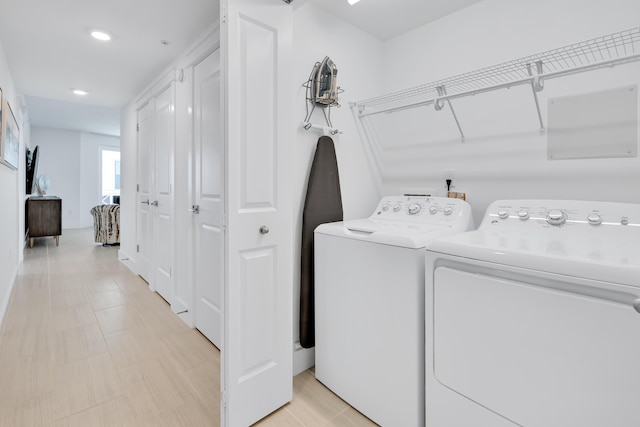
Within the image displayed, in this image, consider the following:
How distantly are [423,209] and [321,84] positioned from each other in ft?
3.19

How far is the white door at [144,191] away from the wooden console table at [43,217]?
9.44ft

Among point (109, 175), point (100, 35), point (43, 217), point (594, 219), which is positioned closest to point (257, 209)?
point (594, 219)

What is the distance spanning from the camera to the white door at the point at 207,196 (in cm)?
211

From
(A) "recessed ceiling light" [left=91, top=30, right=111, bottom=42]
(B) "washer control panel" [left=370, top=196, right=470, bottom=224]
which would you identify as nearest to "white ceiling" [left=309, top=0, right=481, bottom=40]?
(B) "washer control panel" [left=370, top=196, right=470, bottom=224]

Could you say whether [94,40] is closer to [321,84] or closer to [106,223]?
[321,84]

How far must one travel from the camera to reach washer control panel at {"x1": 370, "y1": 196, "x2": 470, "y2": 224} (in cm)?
166

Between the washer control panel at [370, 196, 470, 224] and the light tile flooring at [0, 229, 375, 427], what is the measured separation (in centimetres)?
107

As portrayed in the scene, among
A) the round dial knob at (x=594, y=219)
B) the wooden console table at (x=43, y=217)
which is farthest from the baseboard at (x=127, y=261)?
the round dial knob at (x=594, y=219)

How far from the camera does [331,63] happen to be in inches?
73.3

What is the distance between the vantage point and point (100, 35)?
90.1 inches

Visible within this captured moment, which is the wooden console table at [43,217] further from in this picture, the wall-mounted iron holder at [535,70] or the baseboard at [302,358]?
the wall-mounted iron holder at [535,70]

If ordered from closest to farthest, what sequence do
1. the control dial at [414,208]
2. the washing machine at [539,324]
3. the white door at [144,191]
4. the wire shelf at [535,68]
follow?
1. the washing machine at [539,324]
2. the wire shelf at [535,68]
3. the control dial at [414,208]
4. the white door at [144,191]

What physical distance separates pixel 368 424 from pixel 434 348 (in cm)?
57

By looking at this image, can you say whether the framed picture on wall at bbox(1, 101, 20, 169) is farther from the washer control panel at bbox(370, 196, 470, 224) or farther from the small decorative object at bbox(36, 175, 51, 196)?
the small decorative object at bbox(36, 175, 51, 196)
